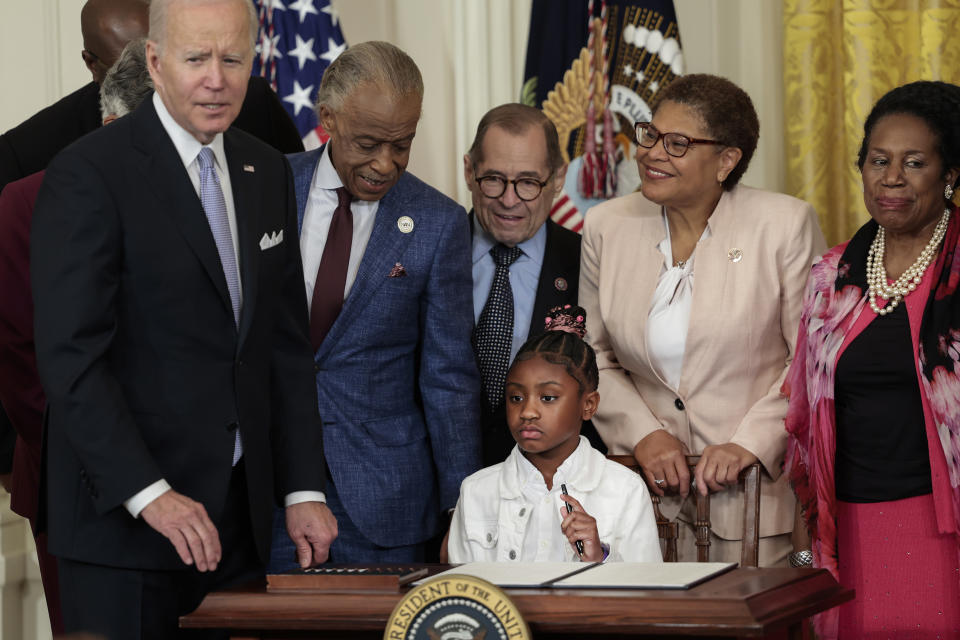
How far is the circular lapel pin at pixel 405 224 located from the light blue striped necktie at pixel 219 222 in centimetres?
79

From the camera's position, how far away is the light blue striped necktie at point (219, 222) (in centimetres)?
239

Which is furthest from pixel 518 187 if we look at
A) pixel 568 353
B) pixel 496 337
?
pixel 568 353

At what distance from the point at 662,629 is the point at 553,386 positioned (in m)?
1.27

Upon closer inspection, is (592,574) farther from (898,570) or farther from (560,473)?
(898,570)

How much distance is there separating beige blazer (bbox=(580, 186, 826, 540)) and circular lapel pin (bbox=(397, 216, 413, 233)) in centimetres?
59

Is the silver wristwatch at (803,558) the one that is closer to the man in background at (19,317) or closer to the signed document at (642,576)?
the signed document at (642,576)

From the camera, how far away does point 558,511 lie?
117 inches

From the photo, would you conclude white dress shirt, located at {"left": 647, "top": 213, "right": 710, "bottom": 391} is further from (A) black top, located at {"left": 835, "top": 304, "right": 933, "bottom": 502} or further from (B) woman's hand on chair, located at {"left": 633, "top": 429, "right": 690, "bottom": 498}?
(A) black top, located at {"left": 835, "top": 304, "right": 933, "bottom": 502}

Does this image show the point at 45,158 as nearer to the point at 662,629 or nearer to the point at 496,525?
the point at 496,525

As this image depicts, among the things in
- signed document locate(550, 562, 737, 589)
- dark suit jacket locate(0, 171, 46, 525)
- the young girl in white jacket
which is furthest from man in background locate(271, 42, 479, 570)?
signed document locate(550, 562, 737, 589)

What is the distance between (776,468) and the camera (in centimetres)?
317

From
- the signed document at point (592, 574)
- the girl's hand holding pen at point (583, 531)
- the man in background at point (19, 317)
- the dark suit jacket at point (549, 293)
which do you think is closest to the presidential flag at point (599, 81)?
the dark suit jacket at point (549, 293)

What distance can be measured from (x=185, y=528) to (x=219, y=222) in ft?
1.91

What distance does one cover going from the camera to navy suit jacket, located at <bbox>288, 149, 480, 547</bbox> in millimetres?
3090
